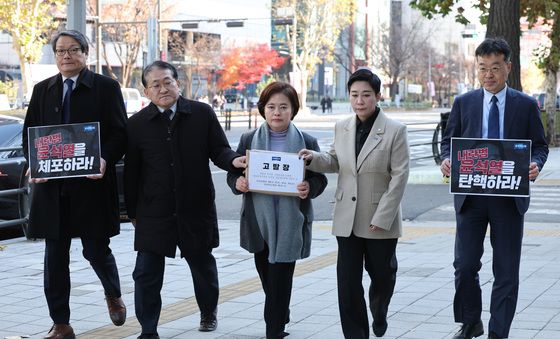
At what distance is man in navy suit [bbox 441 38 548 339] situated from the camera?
5.95 metres

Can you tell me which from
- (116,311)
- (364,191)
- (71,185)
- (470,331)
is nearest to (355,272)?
(364,191)

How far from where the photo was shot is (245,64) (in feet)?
254

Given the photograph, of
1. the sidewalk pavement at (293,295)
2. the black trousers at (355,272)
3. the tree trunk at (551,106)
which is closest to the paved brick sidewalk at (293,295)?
the sidewalk pavement at (293,295)

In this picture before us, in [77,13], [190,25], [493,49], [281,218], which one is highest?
[190,25]

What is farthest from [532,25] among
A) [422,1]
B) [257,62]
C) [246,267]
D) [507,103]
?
[257,62]

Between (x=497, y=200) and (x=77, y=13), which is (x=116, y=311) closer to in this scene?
(x=497, y=200)

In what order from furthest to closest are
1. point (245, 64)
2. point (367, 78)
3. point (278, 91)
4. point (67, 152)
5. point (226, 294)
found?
point (245, 64) → point (226, 294) → point (67, 152) → point (278, 91) → point (367, 78)

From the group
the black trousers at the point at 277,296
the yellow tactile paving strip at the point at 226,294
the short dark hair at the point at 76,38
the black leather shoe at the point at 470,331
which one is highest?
the short dark hair at the point at 76,38

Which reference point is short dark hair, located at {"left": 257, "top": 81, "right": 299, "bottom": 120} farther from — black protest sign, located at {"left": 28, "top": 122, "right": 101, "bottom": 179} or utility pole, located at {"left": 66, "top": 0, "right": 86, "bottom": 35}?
utility pole, located at {"left": 66, "top": 0, "right": 86, "bottom": 35}

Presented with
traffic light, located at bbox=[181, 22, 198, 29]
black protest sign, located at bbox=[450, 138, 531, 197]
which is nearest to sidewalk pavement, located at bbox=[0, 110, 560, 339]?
black protest sign, located at bbox=[450, 138, 531, 197]

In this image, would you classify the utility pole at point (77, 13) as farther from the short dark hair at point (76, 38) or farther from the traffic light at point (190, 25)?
the traffic light at point (190, 25)

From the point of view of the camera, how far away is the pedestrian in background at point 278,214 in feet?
20.0

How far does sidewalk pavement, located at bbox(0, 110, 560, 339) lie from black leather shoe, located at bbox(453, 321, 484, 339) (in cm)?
28

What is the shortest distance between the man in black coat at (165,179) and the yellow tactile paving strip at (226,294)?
0.53 metres
